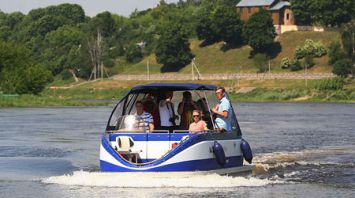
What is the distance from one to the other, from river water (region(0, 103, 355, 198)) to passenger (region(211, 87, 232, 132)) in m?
1.59

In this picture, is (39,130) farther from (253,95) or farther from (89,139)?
(253,95)

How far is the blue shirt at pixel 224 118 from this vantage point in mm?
27719

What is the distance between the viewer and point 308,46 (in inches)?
5925

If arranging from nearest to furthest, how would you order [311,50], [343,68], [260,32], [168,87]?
[168,87]
[343,68]
[311,50]
[260,32]

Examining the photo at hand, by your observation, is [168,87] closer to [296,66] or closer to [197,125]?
[197,125]

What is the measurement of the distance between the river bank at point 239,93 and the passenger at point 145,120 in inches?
2781

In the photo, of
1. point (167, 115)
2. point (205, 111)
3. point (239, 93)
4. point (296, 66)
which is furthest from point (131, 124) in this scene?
point (296, 66)

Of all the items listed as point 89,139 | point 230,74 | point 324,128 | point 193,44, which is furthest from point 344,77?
point 89,139

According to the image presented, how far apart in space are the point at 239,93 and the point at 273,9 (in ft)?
169

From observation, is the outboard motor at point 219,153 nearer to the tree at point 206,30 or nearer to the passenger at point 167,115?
the passenger at point 167,115

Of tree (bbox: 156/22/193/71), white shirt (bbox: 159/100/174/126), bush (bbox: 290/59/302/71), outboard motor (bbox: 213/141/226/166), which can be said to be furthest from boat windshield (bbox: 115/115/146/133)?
tree (bbox: 156/22/193/71)

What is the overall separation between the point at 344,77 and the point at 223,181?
107 metres

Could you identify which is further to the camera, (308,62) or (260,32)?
(260,32)

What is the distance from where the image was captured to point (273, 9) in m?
181
